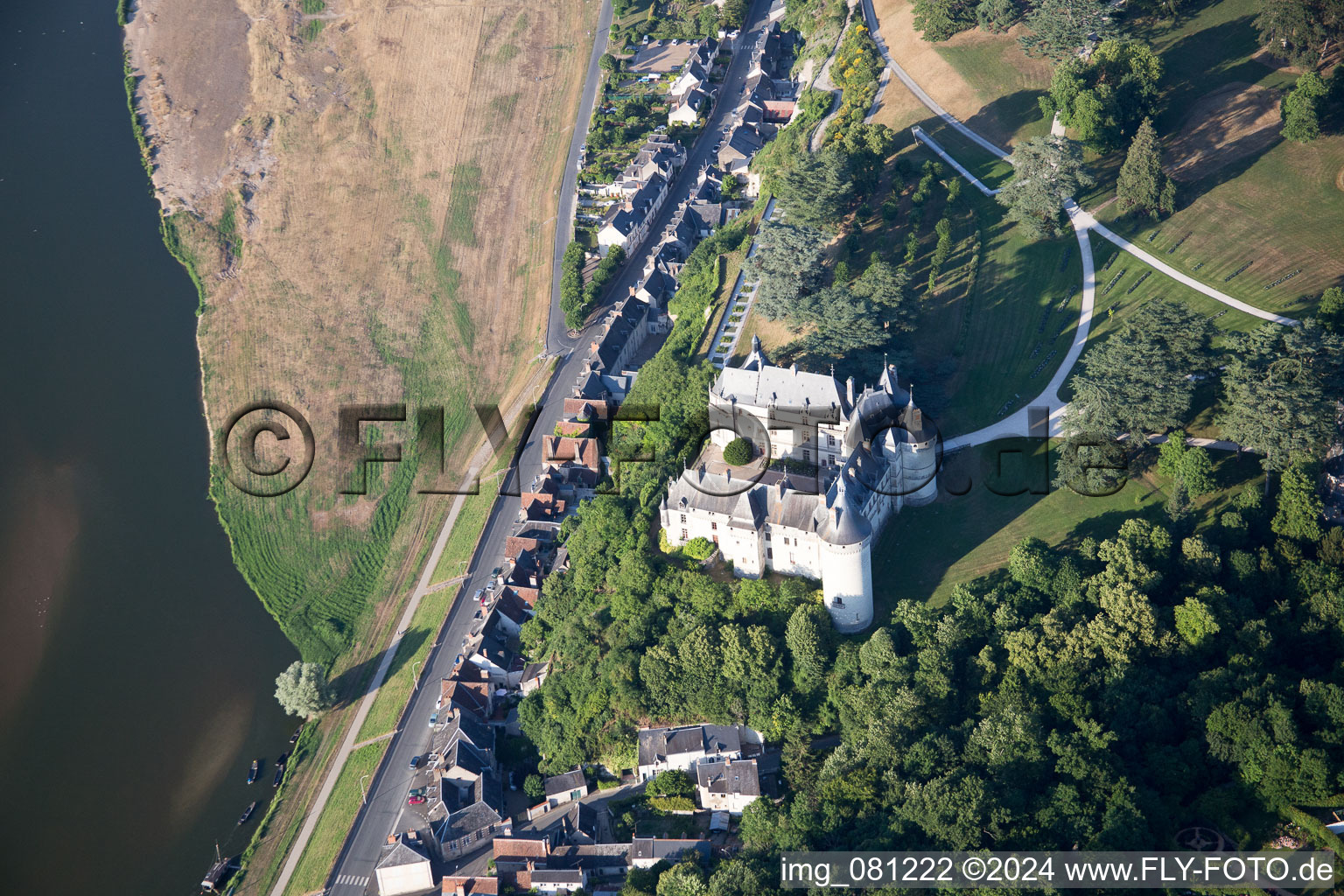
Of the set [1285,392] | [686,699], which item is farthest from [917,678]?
[1285,392]

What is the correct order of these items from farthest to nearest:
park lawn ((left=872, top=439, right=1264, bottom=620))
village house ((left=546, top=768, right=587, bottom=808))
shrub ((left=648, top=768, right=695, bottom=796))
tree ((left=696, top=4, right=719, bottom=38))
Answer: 1. tree ((left=696, top=4, right=719, bottom=38))
2. park lawn ((left=872, top=439, right=1264, bottom=620))
3. village house ((left=546, top=768, right=587, bottom=808))
4. shrub ((left=648, top=768, right=695, bottom=796))

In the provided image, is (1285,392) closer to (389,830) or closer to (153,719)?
(389,830)

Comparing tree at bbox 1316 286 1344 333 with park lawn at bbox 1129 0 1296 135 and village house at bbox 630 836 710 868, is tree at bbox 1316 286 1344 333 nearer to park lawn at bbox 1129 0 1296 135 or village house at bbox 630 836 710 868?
park lawn at bbox 1129 0 1296 135

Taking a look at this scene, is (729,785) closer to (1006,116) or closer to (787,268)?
(787,268)

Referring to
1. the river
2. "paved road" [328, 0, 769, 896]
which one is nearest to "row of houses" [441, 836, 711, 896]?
"paved road" [328, 0, 769, 896]

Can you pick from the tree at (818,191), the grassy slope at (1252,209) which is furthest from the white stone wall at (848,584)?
the grassy slope at (1252,209)
